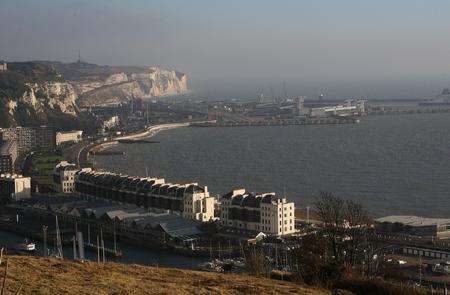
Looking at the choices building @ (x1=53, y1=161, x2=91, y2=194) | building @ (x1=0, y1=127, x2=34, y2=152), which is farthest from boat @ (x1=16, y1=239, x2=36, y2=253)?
building @ (x1=0, y1=127, x2=34, y2=152)

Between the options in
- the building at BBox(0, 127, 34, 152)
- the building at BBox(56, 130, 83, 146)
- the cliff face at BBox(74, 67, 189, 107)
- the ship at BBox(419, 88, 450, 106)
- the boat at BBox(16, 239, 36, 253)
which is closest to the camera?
the boat at BBox(16, 239, 36, 253)

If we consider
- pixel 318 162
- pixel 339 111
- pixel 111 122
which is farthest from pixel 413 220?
pixel 339 111

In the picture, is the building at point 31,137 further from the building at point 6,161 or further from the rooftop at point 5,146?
the building at point 6,161

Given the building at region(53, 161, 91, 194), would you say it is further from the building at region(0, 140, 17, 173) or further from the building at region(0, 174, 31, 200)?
the building at region(0, 140, 17, 173)

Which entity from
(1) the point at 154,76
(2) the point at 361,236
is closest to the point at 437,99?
(1) the point at 154,76

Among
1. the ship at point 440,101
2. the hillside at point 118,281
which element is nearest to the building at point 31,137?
→ the hillside at point 118,281

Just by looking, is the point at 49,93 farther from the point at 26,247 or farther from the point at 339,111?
the point at 26,247
